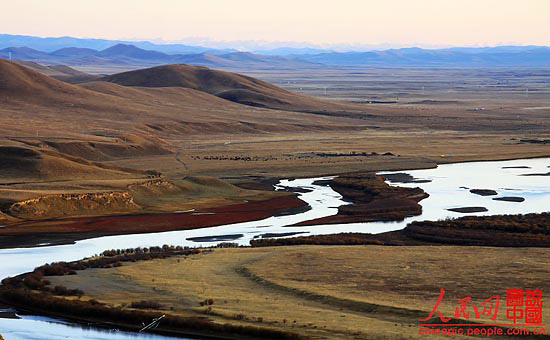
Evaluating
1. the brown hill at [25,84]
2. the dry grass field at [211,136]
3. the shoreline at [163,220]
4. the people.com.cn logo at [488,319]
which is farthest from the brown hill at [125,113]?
the people.com.cn logo at [488,319]

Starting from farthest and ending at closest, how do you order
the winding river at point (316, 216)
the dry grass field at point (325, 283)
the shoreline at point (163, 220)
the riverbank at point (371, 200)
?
the riverbank at point (371, 200) < the shoreline at point (163, 220) < the winding river at point (316, 216) < the dry grass field at point (325, 283)

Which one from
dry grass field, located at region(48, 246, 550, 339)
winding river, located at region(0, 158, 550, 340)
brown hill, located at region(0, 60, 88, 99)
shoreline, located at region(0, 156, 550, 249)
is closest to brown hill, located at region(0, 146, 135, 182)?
shoreline, located at region(0, 156, 550, 249)

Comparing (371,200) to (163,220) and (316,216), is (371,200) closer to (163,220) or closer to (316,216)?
(316,216)

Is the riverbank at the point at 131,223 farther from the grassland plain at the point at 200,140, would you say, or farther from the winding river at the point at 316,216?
the grassland plain at the point at 200,140

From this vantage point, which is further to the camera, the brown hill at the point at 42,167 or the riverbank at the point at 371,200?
the brown hill at the point at 42,167

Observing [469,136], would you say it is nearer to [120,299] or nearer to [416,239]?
[416,239]
